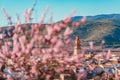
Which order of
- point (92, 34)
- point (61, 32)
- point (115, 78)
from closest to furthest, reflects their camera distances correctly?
point (61, 32)
point (115, 78)
point (92, 34)

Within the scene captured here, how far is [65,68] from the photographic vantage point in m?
7.04

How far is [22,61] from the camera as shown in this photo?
721 centimetres

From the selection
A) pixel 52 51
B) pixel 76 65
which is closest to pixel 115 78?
pixel 76 65

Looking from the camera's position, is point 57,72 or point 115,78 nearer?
point 57,72

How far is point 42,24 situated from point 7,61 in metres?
0.94

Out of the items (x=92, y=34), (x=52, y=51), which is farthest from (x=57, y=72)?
(x=92, y=34)

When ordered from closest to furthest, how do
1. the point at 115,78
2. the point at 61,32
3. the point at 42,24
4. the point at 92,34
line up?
the point at 61,32
the point at 42,24
the point at 115,78
the point at 92,34

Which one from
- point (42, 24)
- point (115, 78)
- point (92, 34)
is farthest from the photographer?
point (92, 34)

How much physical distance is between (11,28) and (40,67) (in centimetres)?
120

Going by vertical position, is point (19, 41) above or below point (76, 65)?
above

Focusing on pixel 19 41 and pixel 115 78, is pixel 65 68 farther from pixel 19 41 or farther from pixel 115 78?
pixel 115 78

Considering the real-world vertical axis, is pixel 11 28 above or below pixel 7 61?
above

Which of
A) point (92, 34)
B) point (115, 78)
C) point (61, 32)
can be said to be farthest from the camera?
point (92, 34)

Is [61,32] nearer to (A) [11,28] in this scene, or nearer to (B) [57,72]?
(B) [57,72]
